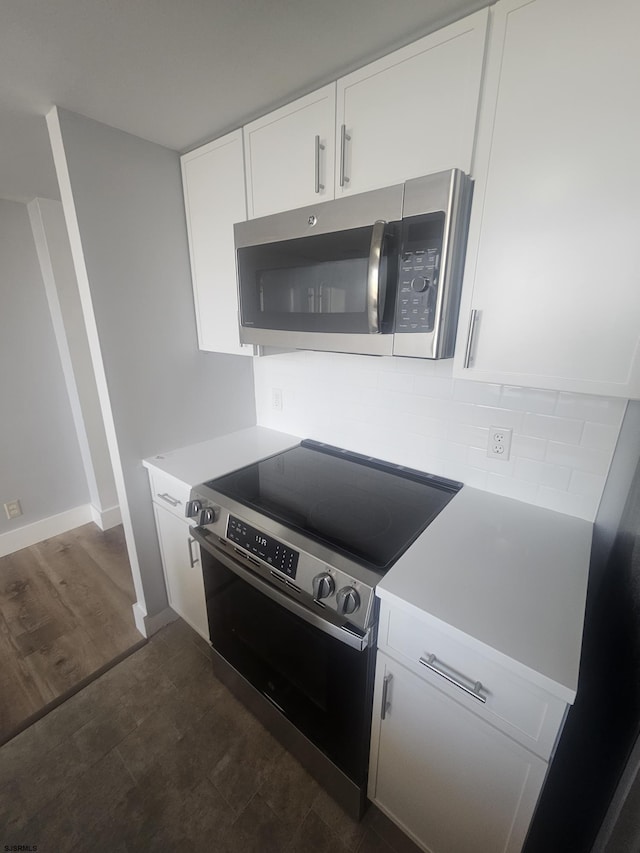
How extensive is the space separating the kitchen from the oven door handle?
54cm

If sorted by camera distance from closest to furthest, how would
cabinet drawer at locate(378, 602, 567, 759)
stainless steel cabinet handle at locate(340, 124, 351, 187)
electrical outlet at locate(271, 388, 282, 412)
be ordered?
cabinet drawer at locate(378, 602, 567, 759), stainless steel cabinet handle at locate(340, 124, 351, 187), electrical outlet at locate(271, 388, 282, 412)

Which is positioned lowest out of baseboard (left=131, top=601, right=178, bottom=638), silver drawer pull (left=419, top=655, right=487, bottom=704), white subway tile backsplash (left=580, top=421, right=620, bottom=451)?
baseboard (left=131, top=601, right=178, bottom=638)

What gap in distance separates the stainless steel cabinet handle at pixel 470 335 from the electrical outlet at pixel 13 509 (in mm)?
2908

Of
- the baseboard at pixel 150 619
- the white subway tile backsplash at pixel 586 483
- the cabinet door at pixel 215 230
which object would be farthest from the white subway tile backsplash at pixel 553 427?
the baseboard at pixel 150 619

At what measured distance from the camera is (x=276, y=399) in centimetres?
194

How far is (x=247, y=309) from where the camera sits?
4.46 feet

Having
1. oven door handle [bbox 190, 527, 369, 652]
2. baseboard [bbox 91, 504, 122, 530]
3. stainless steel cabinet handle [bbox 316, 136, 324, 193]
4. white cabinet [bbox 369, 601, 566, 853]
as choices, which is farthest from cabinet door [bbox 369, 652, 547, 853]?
baseboard [bbox 91, 504, 122, 530]

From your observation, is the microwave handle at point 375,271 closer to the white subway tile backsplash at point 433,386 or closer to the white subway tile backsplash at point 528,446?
the white subway tile backsplash at point 433,386

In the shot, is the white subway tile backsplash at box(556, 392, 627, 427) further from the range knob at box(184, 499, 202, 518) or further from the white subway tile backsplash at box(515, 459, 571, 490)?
the range knob at box(184, 499, 202, 518)

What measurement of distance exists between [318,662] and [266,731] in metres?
0.65

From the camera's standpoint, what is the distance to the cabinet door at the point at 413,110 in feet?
2.80

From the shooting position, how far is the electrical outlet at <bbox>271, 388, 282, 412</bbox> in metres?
1.91

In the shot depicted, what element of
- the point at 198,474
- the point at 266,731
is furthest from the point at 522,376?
the point at 266,731

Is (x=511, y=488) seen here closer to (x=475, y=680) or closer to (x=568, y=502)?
(x=568, y=502)
